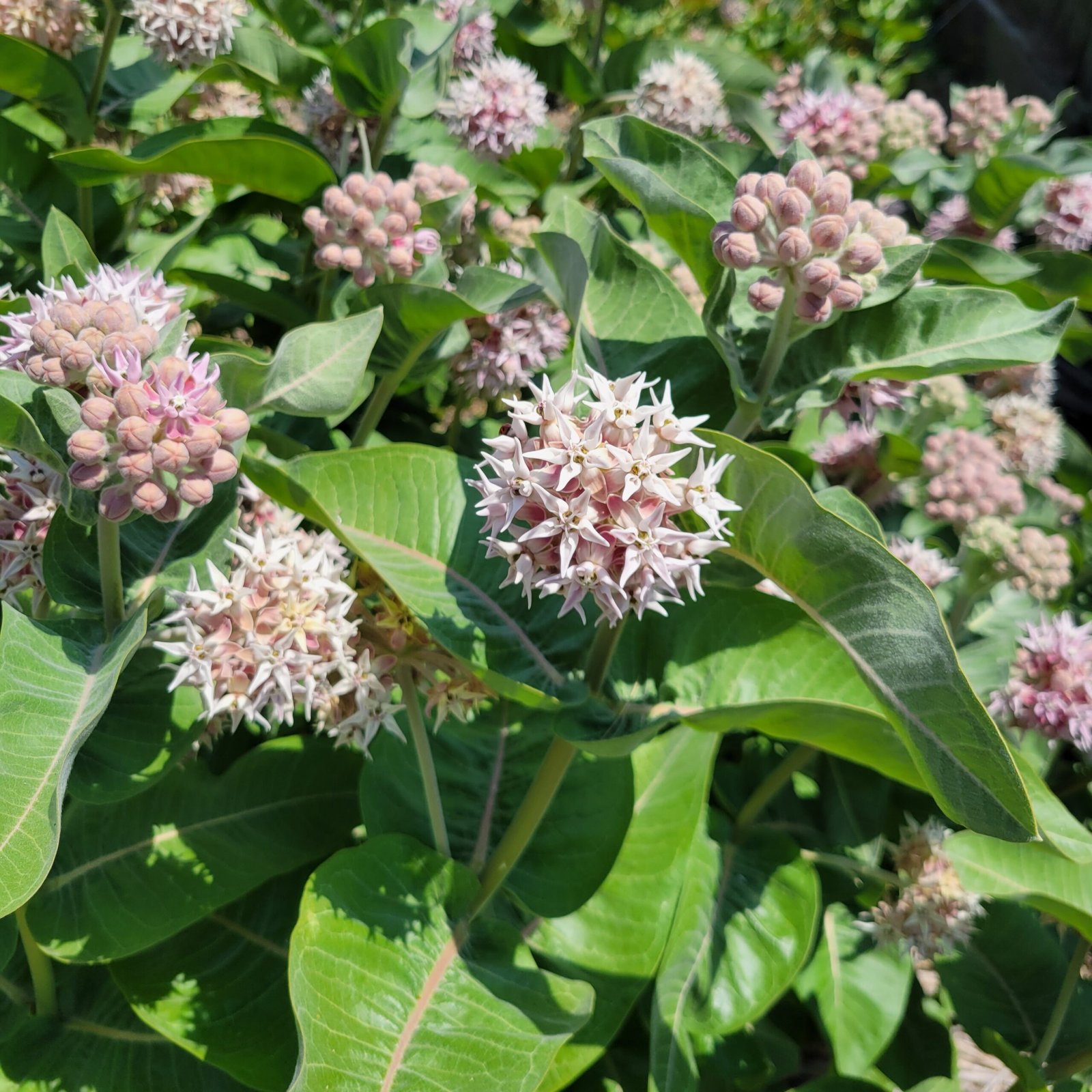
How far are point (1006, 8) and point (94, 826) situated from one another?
280 inches

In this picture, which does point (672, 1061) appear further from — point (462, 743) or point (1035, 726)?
point (1035, 726)

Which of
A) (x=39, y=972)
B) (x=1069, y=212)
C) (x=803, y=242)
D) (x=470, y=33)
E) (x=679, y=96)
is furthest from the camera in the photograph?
(x=1069, y=212)

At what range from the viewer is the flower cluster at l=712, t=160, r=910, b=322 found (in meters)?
1.21

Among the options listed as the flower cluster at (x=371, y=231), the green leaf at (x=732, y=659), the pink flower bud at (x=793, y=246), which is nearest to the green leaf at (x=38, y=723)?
the green leaf at (x=732, y=659)

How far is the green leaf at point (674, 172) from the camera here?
4.52ft

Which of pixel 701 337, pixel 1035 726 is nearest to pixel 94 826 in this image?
pixel 701 337

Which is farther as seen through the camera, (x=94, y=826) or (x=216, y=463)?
(x=94, y=826)

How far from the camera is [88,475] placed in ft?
3.47

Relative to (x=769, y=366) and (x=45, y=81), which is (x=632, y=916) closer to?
(x=769, y=366)

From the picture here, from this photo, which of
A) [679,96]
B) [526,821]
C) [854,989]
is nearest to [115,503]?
[526,821]

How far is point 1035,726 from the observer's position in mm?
1827

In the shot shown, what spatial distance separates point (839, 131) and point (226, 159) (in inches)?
60.1

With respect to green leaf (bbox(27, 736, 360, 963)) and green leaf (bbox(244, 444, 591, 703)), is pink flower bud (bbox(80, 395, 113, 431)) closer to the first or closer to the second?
green leaf (bbox(244, 444, 591, 703))

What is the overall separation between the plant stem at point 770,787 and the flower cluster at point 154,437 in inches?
48.6
